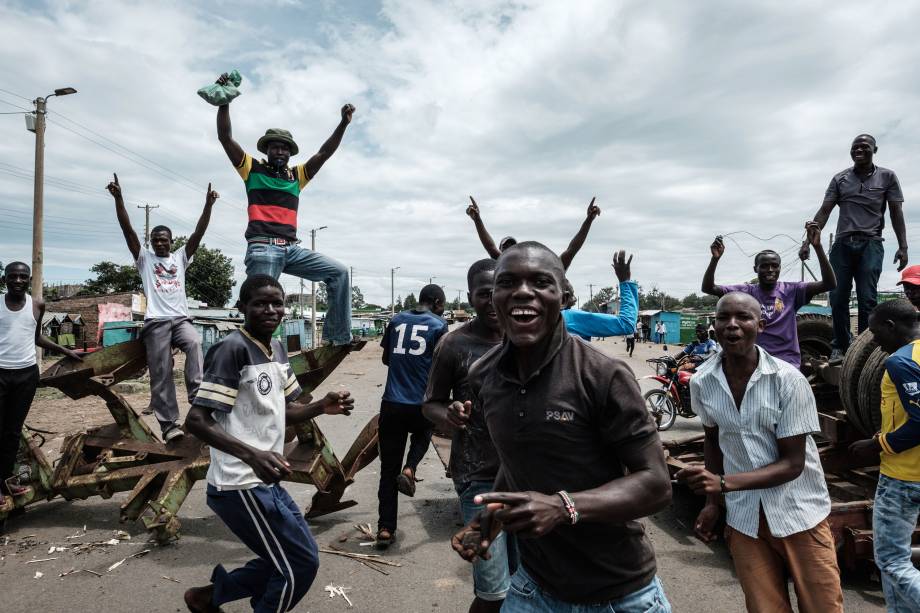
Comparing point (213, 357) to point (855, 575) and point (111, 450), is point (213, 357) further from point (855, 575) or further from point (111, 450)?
point (855, 575)

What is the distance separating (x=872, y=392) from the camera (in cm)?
422

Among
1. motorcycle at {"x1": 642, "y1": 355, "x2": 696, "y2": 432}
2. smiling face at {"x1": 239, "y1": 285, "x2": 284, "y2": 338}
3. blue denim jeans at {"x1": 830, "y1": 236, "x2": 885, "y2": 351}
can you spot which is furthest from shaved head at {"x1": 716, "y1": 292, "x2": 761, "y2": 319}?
motorcycle at {"x1": 642, "y1": 355, "x2": 696, "y2": 432}

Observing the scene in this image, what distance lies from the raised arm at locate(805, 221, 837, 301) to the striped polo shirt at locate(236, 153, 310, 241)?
4.26 m

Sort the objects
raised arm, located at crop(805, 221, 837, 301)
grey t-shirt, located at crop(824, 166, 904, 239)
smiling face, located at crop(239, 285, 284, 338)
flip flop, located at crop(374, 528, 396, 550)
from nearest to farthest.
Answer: smiling face, located at crop(239, 285, 284, 338) → raised arm, located at crop(805, 221, 837, 301) → flip flop, located at crop(374, 528, 396, 550) → grey t-shirt, located at crop(824, 166, 904, 239)

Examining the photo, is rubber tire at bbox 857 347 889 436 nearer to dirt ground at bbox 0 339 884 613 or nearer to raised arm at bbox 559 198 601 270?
dirt ground at bbox 0 339 884 613

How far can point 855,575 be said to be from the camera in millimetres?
4105

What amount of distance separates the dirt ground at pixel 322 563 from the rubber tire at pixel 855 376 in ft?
3.71

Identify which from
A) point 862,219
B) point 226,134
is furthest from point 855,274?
point 226,134

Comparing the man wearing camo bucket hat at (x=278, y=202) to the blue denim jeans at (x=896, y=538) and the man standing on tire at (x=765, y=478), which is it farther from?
the blue denim jeans at (x=896, y=538)

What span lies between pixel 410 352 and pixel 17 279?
367 cm

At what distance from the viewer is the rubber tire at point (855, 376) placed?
4.44 meters

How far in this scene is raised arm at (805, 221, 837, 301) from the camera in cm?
441

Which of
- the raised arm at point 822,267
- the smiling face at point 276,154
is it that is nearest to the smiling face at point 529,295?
the raised arm at point 822,267

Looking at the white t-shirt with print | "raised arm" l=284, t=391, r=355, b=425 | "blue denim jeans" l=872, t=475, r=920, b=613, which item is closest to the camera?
"blue denim jeans" l=872, t=475, r=920, b=613
